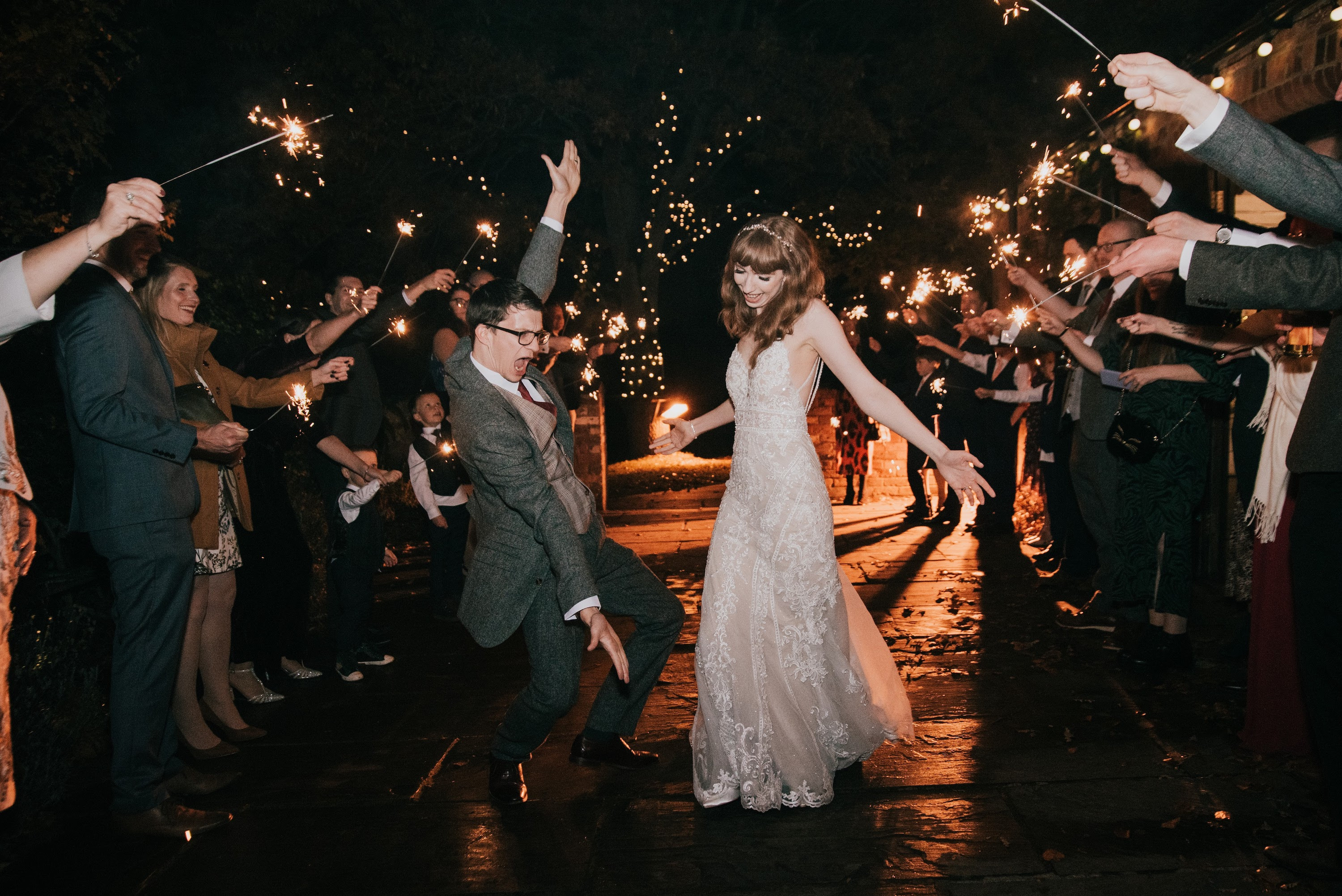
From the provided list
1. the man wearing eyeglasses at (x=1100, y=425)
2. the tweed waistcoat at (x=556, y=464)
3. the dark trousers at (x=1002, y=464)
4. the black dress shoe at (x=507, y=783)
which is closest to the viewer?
the tweed waistcoat at (x=556, y=464)

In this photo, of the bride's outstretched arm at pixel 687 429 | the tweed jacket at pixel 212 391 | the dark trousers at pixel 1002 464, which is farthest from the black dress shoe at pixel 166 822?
the dark trousers at pixel 1002 464

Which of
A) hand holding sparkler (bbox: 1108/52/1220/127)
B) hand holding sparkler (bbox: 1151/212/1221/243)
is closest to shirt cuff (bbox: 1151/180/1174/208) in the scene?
hand holding sparkler (bbox: 1151/212/1221/243)

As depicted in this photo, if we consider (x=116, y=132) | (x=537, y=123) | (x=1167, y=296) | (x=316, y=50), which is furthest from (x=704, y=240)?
(x=1167, y=296)

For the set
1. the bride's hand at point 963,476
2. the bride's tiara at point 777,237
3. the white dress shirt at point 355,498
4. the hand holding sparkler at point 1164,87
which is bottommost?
the white dress shirt at point 355,498

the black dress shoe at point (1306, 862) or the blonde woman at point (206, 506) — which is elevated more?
the blonde woman at point (206, 506)

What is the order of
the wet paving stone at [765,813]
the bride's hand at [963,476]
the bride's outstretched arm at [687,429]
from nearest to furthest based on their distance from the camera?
1. the wet paving stone at [765,813]
2. the bride's hand at [963,476]
3. the bride's outstretched arm at [687,429]

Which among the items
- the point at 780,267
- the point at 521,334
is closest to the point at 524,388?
the point at 521,334

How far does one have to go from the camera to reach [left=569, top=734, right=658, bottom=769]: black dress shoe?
359 cm

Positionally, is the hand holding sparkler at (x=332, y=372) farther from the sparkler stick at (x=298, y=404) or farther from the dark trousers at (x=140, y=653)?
the dark trousers at (x=140, y=653)

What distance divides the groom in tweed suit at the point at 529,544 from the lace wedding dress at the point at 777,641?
1.22ft

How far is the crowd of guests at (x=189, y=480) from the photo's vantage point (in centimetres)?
282

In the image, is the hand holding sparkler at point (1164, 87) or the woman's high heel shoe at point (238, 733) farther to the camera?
the woman's high heel shoe at point (238, 733)

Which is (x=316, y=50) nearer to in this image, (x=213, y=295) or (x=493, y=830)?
(x=213, y=295)

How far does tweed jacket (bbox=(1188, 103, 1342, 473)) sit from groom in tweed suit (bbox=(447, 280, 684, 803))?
2084 millimetres
